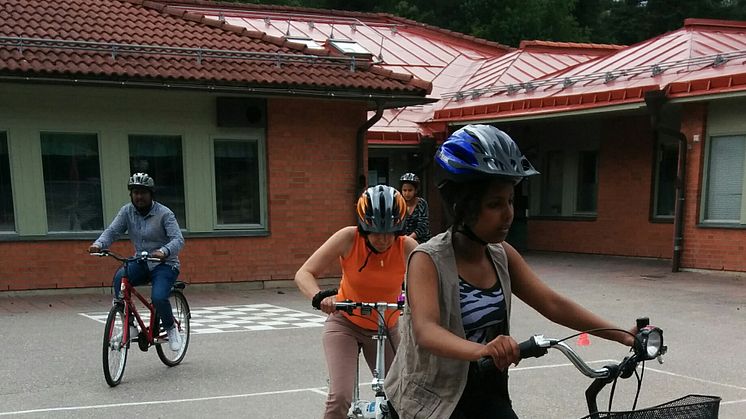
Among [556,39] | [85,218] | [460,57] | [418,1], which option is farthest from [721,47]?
[418,1]

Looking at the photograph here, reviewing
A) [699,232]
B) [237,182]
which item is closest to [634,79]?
[699,232]

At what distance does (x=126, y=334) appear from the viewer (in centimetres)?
554

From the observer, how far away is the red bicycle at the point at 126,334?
17.4ft

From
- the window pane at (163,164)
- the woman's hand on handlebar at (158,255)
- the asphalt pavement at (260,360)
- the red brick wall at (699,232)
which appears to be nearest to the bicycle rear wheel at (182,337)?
the asphalt pavement at (260,360)

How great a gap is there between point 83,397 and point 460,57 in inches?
664

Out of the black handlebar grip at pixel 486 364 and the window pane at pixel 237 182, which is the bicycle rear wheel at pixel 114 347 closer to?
the black handlebar grip at pixel 486 364

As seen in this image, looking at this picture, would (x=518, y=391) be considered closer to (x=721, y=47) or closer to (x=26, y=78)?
(x=26, y=78)

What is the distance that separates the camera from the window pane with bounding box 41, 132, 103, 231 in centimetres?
977

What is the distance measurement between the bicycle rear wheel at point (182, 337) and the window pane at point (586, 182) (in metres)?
12.0

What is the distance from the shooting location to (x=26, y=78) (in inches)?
349

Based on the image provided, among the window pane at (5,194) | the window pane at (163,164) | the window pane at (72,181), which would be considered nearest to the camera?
the window pane at (5,194)

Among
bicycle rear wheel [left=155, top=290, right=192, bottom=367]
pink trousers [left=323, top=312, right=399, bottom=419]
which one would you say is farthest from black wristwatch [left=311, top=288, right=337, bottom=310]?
bicycle rear wheel [left=155, top=290, right=192, bottom=367]

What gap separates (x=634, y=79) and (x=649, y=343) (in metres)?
12.5

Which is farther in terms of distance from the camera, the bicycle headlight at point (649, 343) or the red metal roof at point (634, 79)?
the red metal roof at point (634, 79)
